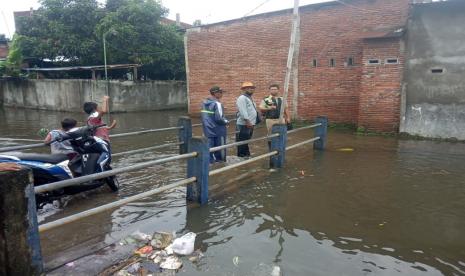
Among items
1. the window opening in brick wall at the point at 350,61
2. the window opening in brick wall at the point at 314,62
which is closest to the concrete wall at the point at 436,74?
the window opening in brick wall at the point at 350,61

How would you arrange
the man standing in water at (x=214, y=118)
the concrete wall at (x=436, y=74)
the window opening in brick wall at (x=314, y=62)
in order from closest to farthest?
the man standing in water at (x=214, y=118) < the concrete wall at (x=436, y=74) < the window opening in brick wall at (x=314, y=62)

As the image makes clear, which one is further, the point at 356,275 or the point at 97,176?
the point at 97,176

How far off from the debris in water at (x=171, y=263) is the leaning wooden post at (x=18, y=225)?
1.08 meters

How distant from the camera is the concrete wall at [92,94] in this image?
2058 cm

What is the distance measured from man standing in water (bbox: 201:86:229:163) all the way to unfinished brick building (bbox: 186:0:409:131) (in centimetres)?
594

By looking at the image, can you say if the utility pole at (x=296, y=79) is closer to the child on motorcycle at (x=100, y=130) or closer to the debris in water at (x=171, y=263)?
the child on motorcycle at (x=100, y=130)

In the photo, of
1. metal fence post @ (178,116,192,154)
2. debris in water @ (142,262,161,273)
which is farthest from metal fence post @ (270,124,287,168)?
debris in water @ (142,262,161,273)

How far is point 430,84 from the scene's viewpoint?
10.6m

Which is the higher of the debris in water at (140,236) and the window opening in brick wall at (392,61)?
the window opening in brick wall at (392,61)

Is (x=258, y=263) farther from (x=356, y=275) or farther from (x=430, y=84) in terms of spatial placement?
(x=430, y=84)

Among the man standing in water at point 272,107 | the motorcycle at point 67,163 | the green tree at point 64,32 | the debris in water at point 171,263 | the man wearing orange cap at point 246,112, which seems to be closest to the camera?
the debris in water at point 171,263

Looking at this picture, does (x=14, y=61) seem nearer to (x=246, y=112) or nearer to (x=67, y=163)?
(x=246, y=112)

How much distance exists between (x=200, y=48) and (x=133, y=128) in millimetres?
4532

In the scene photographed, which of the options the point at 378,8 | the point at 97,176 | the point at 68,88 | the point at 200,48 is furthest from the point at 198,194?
the point at 68,88
